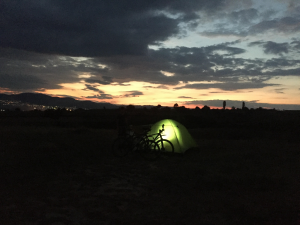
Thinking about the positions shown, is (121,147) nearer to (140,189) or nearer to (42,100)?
(140,189)

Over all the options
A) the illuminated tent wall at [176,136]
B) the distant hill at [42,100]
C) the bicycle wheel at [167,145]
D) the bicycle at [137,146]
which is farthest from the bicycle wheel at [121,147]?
the distant hill at [42,100]

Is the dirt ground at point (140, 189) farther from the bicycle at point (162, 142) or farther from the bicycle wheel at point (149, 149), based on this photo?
the bicycle at point (162, 142)

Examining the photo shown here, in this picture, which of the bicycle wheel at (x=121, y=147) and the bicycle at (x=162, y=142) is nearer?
A: the bicycle at (x=162, y=142)

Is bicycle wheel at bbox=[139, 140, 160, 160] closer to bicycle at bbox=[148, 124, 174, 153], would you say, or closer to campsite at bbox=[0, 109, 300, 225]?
bicycle at bbox=[148, 124, 174, 153]

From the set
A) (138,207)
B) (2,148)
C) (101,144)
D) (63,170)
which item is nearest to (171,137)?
(101,144)

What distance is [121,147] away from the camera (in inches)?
392

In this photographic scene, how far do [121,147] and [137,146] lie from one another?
75 cm

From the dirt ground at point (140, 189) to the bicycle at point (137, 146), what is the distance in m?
0.35

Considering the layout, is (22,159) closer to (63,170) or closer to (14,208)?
Answer: (63,170)

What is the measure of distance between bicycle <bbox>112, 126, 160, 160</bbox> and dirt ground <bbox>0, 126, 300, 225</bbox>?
14.0 inches

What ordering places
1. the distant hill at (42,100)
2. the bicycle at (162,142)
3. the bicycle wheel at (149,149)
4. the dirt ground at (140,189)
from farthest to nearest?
the distant hill at (42,100)
the bicycle at (162,142)
the bicycle wheel at (149,149)
the dirt ground at (140,189)

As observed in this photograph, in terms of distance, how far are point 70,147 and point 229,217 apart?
8199 millimetres

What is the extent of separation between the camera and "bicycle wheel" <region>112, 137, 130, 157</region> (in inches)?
389

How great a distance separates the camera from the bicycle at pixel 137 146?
375 inches
